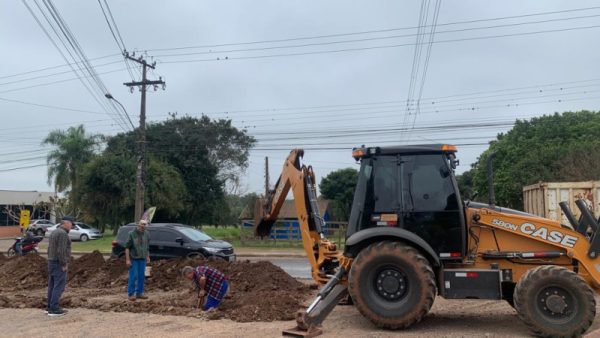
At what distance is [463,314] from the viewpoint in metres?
9.48

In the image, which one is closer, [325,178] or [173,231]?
[173,231]

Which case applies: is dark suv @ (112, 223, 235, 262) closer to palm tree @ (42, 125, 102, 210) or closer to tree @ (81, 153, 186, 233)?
tree @ (81, 153, 186, 233)

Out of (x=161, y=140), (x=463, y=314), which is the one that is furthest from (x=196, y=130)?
(x=463, y=314)

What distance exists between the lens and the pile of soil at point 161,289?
977 cm

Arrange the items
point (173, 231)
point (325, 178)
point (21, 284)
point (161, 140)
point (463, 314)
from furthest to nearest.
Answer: point (325, 178) < point (161, 140) < point (173, 231) < point (21, 284) < point (463, 314)

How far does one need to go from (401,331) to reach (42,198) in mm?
70564

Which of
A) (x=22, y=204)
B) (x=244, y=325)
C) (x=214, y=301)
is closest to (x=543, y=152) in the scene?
(x=214, y=301)

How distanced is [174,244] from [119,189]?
92.3 feet

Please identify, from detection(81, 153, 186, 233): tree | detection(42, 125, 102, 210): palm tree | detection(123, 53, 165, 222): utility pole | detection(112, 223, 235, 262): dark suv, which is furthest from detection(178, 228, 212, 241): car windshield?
detection(42, 125, 102, 210): palm tree

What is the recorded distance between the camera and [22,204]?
6500 centimetres

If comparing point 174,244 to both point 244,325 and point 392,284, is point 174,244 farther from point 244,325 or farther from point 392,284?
point 392,284

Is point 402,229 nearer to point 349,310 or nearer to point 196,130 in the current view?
point 349,310

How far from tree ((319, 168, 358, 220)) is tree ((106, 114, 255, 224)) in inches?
641

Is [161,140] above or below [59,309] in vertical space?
above
